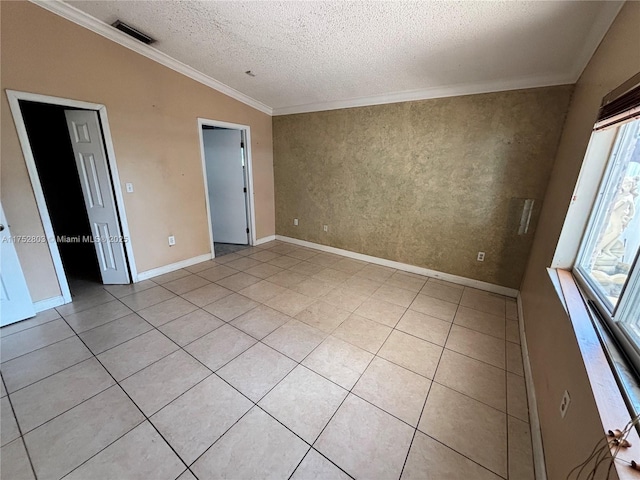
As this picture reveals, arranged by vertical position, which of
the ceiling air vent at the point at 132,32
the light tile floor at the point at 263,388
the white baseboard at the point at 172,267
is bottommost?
the light tile floor at the point at 263,388

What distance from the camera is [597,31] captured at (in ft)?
5.48

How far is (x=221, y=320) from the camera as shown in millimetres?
2406

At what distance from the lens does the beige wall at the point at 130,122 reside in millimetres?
2102

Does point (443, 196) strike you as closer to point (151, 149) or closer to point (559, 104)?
point (559, 104)

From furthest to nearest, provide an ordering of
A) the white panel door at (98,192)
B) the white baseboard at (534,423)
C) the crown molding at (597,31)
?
the white panel door at (98,192) → the crown molding at (597,31) → the white baseboard at (534,423)

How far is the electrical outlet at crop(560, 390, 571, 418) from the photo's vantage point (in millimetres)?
1073

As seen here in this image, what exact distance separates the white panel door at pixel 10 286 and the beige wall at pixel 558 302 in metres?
3.89

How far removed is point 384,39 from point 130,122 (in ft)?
9.31

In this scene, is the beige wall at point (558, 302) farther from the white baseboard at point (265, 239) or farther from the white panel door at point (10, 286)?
the white baseboard at point (265, 239)

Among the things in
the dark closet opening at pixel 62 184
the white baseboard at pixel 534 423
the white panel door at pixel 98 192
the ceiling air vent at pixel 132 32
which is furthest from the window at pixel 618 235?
the dark closet opening at pixel 62 184

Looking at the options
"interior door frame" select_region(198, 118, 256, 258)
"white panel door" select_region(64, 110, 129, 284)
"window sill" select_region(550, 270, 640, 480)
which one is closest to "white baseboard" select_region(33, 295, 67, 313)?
"white panel door" select_region(64, 110, 129, 284)

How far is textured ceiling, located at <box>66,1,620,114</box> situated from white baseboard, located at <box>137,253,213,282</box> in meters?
2.58

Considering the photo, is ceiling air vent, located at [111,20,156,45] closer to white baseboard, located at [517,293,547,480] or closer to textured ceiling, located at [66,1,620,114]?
textured ceiling, located at [66,1,620,114]

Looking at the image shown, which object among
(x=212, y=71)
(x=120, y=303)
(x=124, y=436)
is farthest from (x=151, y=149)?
(x=124, y=436)
